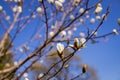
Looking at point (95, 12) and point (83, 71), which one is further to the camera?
point (95, 12)

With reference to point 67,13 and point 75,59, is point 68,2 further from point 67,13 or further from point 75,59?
point 75,59

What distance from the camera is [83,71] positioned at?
180 centimetres

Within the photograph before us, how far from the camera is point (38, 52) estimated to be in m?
2.83

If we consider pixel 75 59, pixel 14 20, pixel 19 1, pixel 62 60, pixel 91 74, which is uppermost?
pixel 62 60

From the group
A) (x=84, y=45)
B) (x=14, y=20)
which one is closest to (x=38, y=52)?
(x=84, y=45)

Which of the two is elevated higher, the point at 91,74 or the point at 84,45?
the point at 84,45

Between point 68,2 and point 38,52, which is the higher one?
point 68,2

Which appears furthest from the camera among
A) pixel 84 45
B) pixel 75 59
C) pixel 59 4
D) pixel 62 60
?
pixel 75 59

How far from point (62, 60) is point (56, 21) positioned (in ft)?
6.13

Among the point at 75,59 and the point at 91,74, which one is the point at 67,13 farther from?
the point at 91,74

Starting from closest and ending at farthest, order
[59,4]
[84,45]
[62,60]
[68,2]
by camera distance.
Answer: [62,60] < [84,45] < [59,4] < [68,2]

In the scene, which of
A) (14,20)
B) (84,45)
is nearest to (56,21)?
(14,20)

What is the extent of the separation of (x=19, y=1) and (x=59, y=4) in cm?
125

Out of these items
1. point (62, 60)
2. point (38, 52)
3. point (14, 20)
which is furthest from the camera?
point (14, 20)
